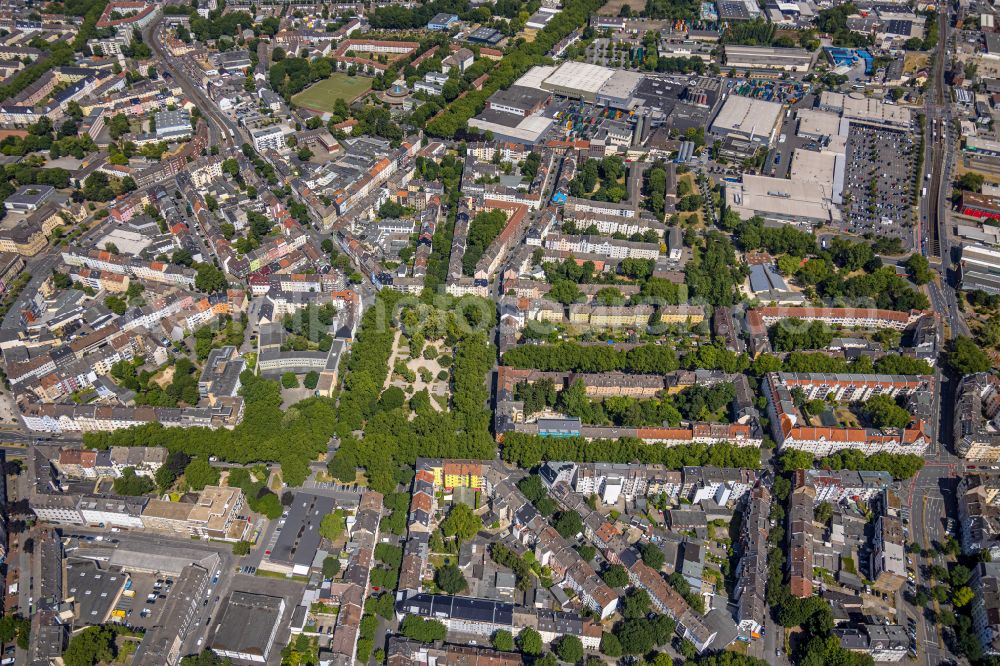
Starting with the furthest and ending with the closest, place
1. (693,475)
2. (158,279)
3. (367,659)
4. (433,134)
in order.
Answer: (433,134)
(158,279)
(693,475)
(367,659)

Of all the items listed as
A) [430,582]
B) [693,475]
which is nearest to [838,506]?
[693,475]

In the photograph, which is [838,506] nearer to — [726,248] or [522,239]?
[726,248]

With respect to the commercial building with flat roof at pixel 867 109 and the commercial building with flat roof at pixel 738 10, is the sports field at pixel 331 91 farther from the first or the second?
the commercial building with flat roof at pixel 867 109

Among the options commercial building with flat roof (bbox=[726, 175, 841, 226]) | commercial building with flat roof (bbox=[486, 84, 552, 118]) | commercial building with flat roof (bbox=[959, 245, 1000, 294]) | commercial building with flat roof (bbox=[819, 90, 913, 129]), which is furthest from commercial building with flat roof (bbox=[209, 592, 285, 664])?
commercial building with flat roof (bbox=[819, 90, 913, 129])

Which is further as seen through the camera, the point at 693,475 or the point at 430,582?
the point at 693,475

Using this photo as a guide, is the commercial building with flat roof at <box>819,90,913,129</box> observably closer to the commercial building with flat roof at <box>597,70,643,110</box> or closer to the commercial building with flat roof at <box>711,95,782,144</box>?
the commercial building with flat roof at <box>711,95,782,144</box>

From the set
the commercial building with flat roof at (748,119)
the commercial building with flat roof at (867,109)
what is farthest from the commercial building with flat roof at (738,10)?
the commercial building with flat roof at (748,119)
